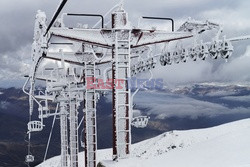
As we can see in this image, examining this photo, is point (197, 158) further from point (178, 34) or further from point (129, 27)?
point (129, 27)

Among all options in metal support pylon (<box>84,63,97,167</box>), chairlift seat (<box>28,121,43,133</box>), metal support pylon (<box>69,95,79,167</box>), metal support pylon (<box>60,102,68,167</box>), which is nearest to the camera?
metal support pylon (<box>84,63,97,167</box>)

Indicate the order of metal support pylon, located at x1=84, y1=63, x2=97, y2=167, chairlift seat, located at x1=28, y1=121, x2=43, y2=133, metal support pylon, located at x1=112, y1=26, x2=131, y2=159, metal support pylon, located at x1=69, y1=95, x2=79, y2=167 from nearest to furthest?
metal support pylon, located at x1=112, y1=26, x2=131, y2=159 < metal support pylon, located at x1=84, y1=63, x2=97, y2=167 < chairlift seat, located at x1=28, y1=121, x2=43, y2=133 < metal support pylon, located at x1=69, y1=95, x2=79, y2=167

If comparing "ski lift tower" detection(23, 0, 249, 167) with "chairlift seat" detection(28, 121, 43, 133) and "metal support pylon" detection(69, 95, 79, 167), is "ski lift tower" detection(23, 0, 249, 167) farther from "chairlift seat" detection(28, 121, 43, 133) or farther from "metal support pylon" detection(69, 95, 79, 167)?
"metal support pylon" detection(69, 95, 79, 167)

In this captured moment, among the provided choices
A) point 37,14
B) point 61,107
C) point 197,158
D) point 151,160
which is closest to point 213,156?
point 197,158

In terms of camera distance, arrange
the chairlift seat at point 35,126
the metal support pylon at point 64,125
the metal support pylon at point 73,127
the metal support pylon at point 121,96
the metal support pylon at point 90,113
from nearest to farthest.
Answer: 1. the metal support pylon at point 121,96
2. the metal support pylon at point 90,113
3. the chairlift seat at point 35,126
4. the metal support pylon at point 73,127
5. the metal support pylon at point 64,125

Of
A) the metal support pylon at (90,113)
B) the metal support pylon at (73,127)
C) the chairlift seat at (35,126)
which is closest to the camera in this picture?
the metal support pylon at (90,113)

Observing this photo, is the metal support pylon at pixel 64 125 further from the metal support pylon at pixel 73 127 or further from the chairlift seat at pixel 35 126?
the chairlift seat at pixel 35 126

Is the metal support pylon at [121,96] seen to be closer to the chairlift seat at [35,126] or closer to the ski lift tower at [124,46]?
the ski lift tower at [124,46]

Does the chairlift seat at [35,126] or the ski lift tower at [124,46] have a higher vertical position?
the ski lift tower at [124,46]

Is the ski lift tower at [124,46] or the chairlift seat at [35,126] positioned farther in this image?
the chairlift seat at [35,126]

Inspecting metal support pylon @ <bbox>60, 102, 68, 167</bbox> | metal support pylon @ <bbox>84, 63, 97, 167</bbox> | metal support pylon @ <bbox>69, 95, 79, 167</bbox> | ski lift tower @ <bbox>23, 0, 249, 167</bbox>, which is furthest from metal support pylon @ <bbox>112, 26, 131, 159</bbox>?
metal support pylon @ <bbox>60, 102, 68, 167</bbox>

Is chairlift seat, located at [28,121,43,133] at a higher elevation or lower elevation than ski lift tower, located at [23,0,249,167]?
lower

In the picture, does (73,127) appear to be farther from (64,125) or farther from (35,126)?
(35,126)

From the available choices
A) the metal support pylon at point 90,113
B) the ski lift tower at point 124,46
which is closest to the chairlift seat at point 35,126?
the metal support pylon at point 90,113
